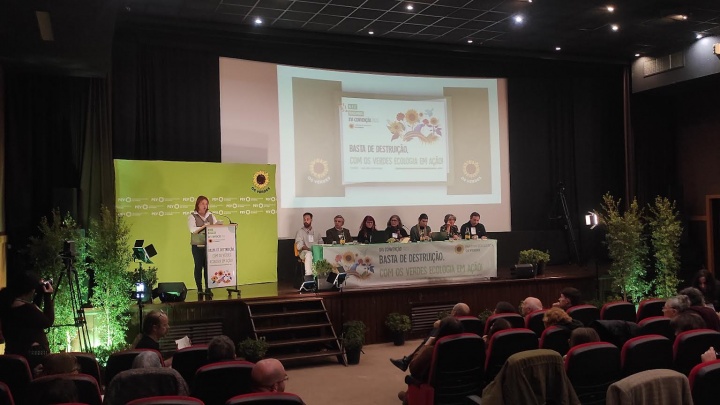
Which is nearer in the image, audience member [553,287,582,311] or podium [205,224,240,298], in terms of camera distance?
audience member [553,287,582,311]

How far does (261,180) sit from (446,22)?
3.73 meters

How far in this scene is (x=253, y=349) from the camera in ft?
22.5

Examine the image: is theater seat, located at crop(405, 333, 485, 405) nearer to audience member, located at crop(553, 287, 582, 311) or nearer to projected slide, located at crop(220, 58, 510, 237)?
audience member, located at crop(553, 287, 582, 311)

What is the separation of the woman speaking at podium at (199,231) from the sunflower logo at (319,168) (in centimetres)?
250

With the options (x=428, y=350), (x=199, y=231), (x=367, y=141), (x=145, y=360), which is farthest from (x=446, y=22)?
(x=145, y=360)

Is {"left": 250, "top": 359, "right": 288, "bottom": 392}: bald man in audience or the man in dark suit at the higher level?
the man in dark suit

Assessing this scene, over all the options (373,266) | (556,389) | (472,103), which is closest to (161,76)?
(373,266)

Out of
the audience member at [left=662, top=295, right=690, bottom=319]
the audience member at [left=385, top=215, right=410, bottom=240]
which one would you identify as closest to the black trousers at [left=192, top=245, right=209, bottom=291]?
the audience member at [left=385, top=215, right=410, bottom=240]

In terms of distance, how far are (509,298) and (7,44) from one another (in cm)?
690

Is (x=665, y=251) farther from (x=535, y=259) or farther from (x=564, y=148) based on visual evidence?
(x=564, y=148)

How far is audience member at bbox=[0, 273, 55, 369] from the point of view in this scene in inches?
191

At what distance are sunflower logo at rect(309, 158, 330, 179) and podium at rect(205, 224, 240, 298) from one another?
258 centimetres

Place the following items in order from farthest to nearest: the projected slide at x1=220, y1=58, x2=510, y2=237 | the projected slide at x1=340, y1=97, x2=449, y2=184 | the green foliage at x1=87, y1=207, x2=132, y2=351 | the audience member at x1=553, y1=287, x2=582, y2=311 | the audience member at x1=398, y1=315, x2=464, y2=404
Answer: the projected slide at x1=340, y1=97, x2=449, y2=184 → the projected slide at x1=220, y1=58, x2=510, y2=237 → the green foliage at x1=87, y1=207, x2=132, y2=351 → the audience member at x1=553, y1=287, x2=582, y2=311 → the audience member at x1=398, y1=315, x2=464, y2=404

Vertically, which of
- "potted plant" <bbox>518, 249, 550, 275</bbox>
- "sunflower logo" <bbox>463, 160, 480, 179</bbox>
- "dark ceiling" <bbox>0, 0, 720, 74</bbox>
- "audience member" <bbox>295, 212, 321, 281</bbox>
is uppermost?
"dark ceiling" <bbox>0, 0, 720, 74</bbox>
